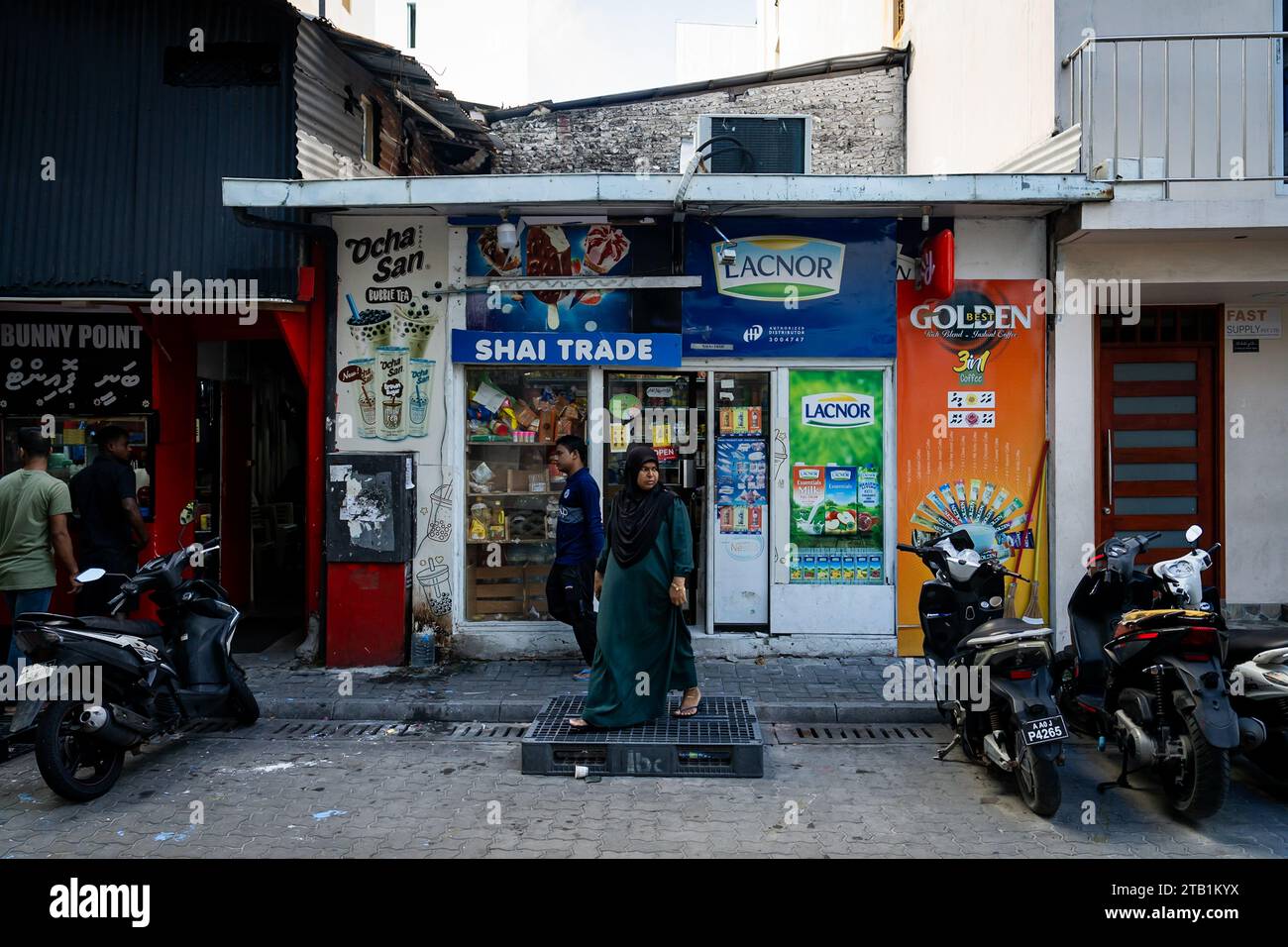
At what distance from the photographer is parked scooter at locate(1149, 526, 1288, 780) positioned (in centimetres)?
486

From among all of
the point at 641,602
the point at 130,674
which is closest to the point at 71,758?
the point at 130,674

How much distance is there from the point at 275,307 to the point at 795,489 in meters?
4.89

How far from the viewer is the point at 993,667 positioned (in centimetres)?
514

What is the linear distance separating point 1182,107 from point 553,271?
5723mm

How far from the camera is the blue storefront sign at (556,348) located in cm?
806

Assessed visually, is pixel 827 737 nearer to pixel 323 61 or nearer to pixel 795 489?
pixel 795 489

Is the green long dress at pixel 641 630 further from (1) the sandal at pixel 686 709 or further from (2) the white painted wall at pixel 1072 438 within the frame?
(2) the white painted wall at pixel 1072 438

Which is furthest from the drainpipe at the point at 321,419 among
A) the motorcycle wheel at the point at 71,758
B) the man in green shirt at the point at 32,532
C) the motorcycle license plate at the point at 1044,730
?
the motorcycle license plate at the point at 1044,730

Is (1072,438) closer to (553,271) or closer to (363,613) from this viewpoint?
(553,271)

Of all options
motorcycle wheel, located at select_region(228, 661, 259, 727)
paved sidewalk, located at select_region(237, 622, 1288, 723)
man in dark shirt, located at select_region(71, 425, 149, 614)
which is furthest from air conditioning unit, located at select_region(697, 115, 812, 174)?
motorcycle wheel, located at select_region(228, 661, 259, 727)

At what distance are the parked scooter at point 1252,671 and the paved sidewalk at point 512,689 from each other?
2.06 metres

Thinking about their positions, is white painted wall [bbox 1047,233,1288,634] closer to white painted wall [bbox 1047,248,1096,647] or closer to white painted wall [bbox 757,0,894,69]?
white painted wall [bbox 1047,248,1096,647]

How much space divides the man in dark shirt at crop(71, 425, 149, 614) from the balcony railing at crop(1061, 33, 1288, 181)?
27.4ft

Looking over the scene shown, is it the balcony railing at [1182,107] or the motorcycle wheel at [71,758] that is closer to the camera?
the motorcycle wheel at [71,758]
